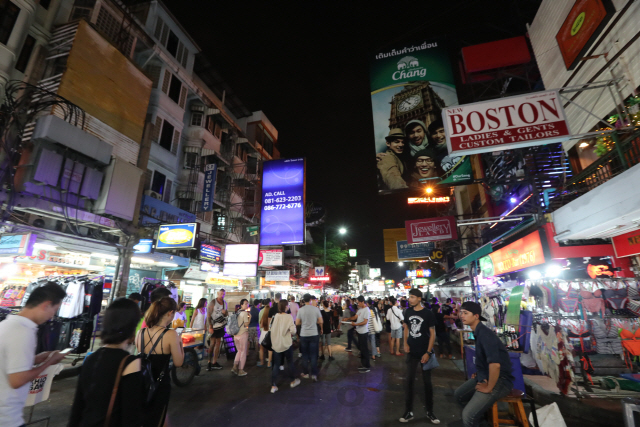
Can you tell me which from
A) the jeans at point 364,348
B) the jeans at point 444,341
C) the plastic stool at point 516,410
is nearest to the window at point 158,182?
the jeans at point 364,348

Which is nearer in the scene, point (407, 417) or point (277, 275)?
point (407, 417)

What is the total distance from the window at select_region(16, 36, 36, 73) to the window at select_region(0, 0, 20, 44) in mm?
1161

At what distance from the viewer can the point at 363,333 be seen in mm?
9234

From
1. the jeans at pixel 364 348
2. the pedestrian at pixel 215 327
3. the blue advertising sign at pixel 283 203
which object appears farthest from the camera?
the blue advertising sign at pixel 283 203

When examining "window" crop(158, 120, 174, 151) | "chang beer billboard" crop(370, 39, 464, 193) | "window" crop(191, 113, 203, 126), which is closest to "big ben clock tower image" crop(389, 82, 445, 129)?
"chang beer billboard" crop(370, 39, 464, 193)

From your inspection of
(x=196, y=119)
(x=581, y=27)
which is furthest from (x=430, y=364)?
(x=196, y=119)

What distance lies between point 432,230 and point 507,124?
8860mm

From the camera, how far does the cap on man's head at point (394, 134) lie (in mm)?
10430

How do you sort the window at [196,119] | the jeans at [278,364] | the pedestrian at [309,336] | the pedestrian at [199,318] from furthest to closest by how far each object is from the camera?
the window at [196,119]
the pedestrian at [199,318]
the pedestrian at [309,336]
the jeans at [278,364]

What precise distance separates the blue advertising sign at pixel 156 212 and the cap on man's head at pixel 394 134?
10639 mm

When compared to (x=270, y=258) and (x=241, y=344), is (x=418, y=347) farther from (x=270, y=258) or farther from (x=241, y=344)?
(x=270, y=258)

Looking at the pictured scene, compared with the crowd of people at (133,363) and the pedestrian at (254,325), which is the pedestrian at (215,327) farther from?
the crowd of people at (133,363)

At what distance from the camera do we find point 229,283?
21188mm

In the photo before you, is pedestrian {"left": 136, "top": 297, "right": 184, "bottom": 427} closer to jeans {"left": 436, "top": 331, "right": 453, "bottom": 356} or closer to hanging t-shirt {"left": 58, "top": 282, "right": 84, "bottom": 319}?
hanging t-shirt {"left": 58, "top": 282, "right": 84, "bottom": 319}
